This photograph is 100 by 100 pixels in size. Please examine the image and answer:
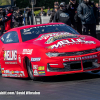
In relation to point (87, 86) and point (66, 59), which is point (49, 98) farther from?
point (66, 59)

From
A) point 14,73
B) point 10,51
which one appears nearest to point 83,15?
point 10,51

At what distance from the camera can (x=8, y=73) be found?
25.3ft

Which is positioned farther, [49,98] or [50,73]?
[50,73]

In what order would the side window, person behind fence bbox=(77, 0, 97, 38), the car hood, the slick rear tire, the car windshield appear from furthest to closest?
person behind fence bbox=(77, 0, 97, 38)
the side window
the car windshield
the slick rear tire
the car hood

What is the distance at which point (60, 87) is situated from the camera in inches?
237

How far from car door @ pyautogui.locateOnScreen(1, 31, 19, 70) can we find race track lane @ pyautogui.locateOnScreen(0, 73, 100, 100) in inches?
13.7

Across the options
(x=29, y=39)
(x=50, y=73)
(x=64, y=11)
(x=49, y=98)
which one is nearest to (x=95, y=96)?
(x=49, y=98)

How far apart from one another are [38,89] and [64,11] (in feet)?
20.4

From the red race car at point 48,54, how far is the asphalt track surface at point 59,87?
21cm

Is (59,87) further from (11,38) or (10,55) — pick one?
(11,38)

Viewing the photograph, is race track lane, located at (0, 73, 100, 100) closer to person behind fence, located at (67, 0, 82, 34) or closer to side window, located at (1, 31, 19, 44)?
side window, located at (1, 31, 19, 44)

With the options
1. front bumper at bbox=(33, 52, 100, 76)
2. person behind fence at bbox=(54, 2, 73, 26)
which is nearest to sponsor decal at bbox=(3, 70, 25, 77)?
front bumper at bbox=(33, 52, 100, 76)

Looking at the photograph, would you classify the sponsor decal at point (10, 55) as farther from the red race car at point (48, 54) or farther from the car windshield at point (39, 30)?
the car windshield at point (39, 30)

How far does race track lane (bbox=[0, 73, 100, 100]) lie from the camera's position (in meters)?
5.22
